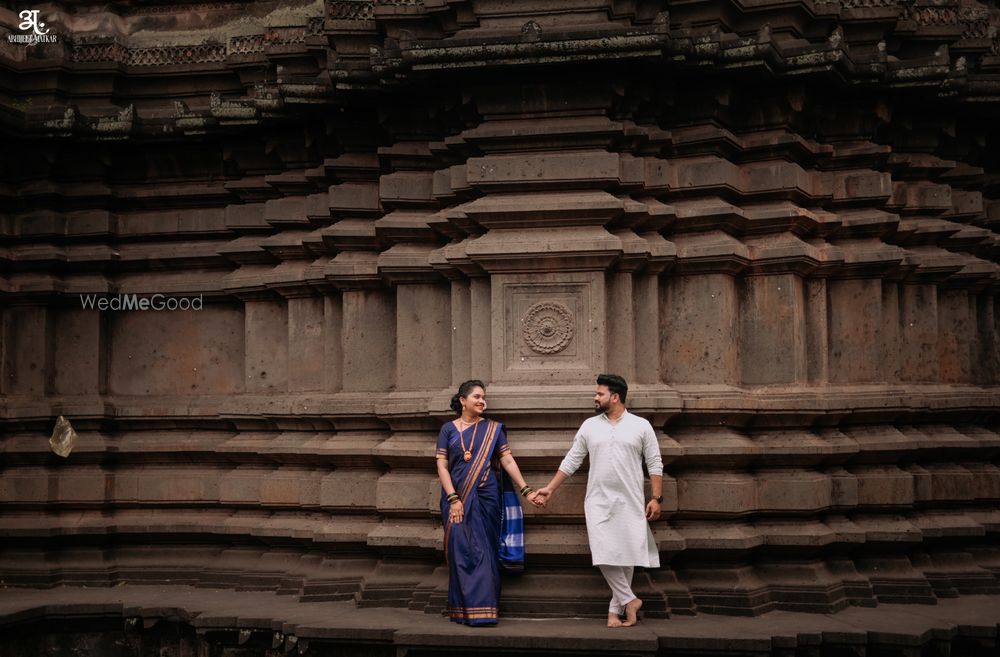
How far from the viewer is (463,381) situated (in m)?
9.54

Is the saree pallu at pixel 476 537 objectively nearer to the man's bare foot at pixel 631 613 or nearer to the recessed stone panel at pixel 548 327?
the recessed stone panel at pixel 548 327

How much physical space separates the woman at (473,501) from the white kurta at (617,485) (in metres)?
0.51

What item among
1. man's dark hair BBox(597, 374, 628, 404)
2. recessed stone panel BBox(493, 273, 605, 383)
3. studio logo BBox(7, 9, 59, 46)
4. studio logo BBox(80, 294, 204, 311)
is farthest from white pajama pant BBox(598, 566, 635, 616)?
studio logo BBox(7, 9, 59, 46)

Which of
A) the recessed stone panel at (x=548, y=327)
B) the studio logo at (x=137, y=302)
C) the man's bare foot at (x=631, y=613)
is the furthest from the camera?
the studio logo at (x=137, y=302)

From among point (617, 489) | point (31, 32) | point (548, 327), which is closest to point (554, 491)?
point (617, 489)

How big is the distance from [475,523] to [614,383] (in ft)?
5.00

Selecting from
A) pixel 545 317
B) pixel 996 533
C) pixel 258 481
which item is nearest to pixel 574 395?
pixel 545 317

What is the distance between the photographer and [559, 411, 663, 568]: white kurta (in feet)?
27.1

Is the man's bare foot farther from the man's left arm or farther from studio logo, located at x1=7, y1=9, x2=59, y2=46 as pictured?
studio logo, located at x1=7, y1=9, x2=59, y2=46

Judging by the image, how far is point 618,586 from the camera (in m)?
8.31

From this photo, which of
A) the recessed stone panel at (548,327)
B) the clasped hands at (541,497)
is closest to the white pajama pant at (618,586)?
the clasped hands at (541,497)

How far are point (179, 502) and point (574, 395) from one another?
4.71m

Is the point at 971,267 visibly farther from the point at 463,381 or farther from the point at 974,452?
the point at 463,381

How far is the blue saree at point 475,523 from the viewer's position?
27.8ft
